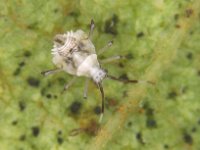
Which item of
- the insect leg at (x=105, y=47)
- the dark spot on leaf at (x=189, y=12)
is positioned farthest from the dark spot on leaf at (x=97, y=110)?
the dark spot on leaf at (x=189, y=12)

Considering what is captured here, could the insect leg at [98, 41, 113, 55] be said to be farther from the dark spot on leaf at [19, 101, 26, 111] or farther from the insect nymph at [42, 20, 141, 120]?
the dark spot on leaf at [19, 101, 26, 111]

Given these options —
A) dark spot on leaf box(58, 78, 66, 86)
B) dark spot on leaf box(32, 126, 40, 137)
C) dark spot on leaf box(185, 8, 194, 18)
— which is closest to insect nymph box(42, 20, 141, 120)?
dark spot on leaf box(58, 78, 66, 86)

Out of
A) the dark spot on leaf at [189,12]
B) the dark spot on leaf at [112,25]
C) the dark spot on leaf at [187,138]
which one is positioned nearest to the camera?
the dark spot on leaf at [187,138]

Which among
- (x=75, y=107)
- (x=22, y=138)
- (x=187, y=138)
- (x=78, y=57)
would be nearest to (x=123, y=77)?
(x=75, y=107)

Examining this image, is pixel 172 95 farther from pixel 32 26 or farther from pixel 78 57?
pixel 32 26

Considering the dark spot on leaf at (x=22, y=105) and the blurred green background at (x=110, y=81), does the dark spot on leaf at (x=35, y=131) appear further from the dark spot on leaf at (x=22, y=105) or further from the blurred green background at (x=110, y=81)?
the dark spot on leaf at (x=22, y=105)

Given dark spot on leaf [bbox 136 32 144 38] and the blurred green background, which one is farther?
dark spot on leaf [bbox 136 32 144 38]

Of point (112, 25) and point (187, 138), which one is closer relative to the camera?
point (187, 138)
